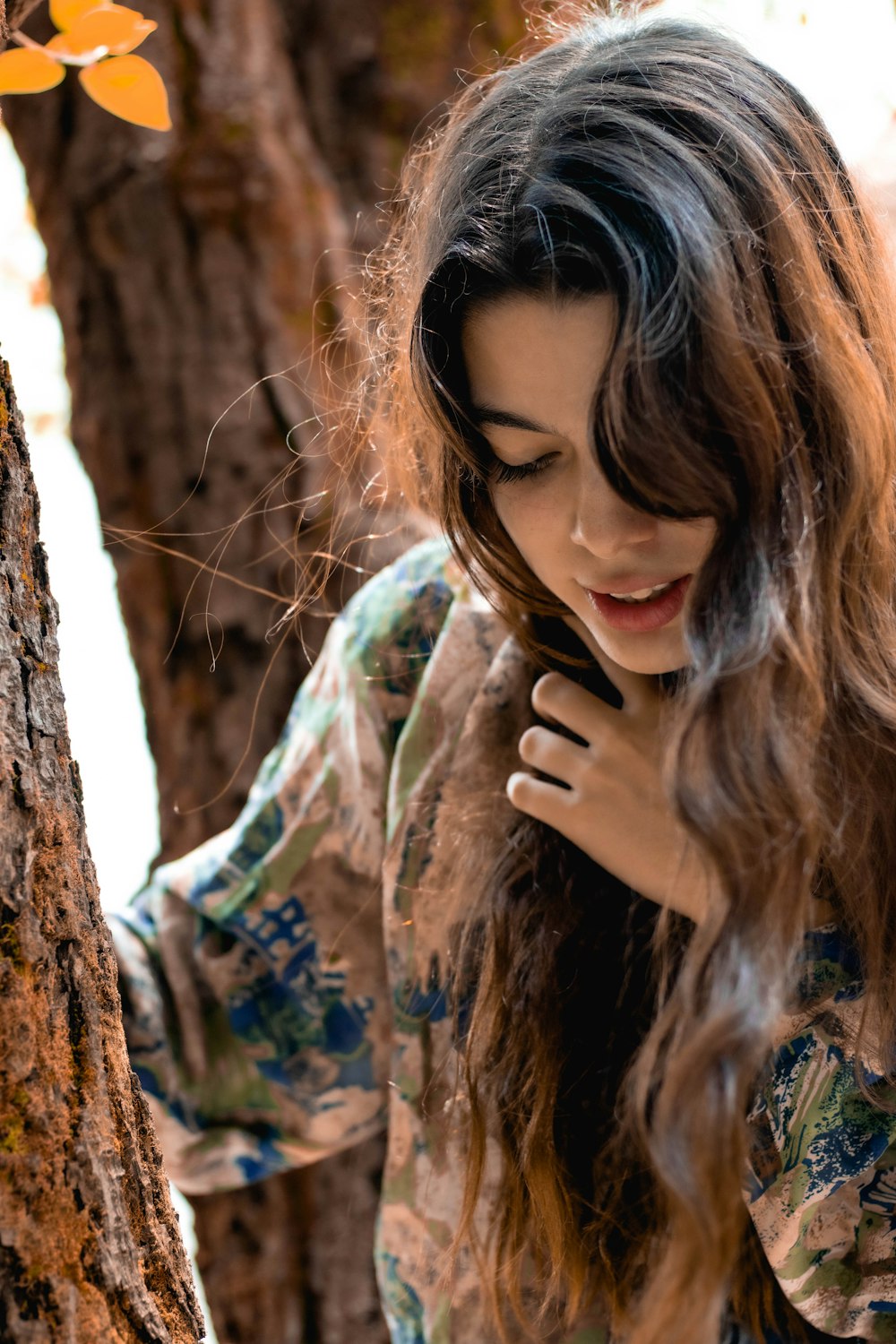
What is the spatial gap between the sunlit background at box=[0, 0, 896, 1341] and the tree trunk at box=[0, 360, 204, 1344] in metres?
0.05

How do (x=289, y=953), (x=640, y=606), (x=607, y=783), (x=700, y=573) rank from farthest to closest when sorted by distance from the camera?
(x=289, y=953) < (x=607, y=783) < (x=640, y=606) < (x=700, y=573)

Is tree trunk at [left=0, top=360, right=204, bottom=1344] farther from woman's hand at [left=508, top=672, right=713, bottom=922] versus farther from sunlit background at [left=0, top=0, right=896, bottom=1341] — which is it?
woman's hand at [left=508, top=672, right=713, bottom=922]

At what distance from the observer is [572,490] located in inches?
31.2

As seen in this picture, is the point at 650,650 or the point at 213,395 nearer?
the point at 650,650

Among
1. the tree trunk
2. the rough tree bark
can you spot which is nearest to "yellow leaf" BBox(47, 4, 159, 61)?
the tree trunk

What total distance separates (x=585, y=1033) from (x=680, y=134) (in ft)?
2.11

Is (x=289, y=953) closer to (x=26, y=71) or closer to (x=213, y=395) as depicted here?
(x=213, y=395)

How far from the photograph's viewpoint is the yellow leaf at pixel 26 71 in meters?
0.66

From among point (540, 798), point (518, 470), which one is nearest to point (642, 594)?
point (518, 470)

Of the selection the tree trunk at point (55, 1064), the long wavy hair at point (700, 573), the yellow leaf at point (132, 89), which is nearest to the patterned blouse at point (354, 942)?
the long wavy hair at point (700, 573)

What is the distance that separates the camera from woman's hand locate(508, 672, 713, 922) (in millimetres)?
895

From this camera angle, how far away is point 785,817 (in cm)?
64

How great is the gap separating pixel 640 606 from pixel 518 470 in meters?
0.12

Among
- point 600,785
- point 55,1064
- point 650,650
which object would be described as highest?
point 650,650
